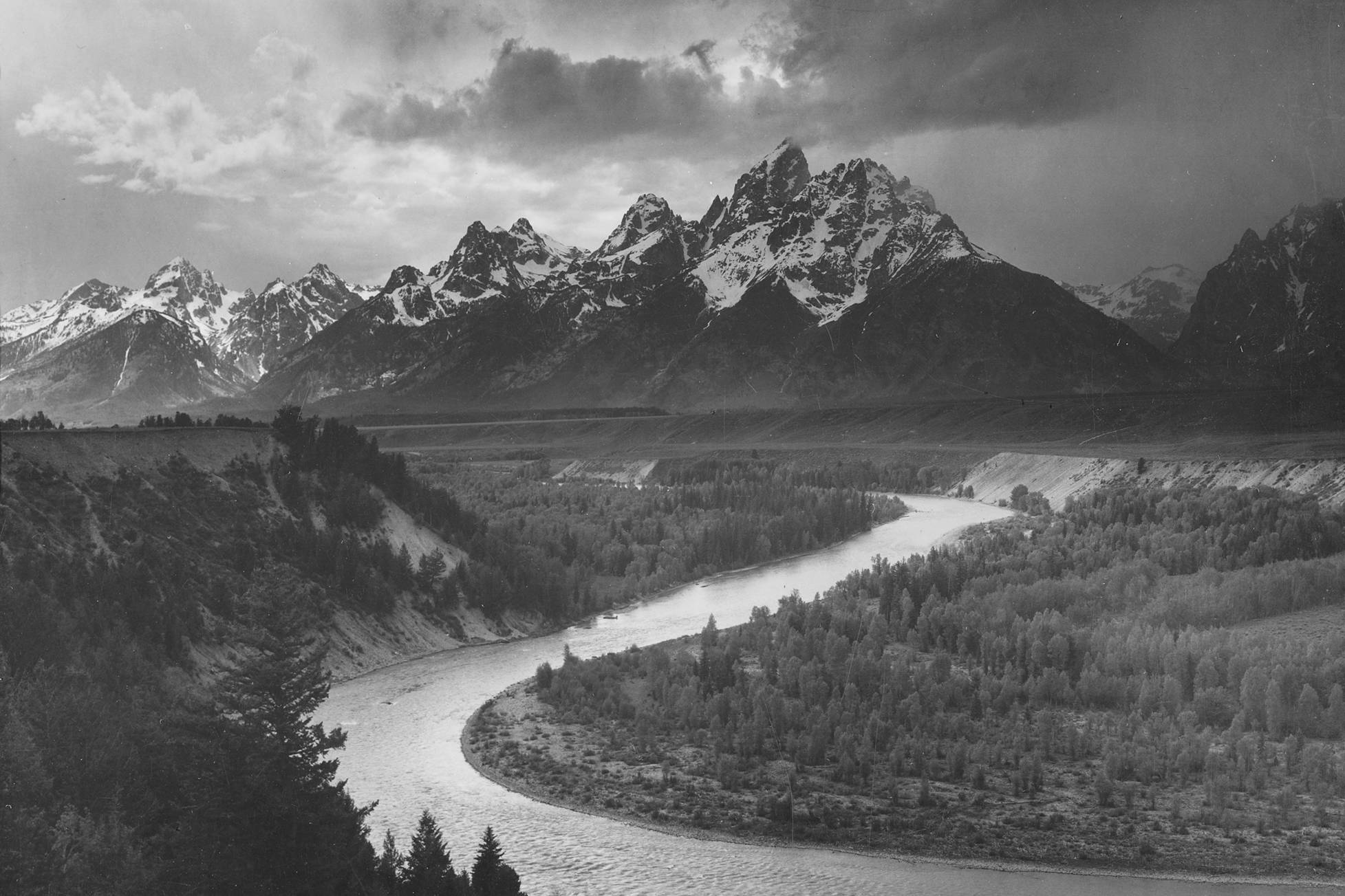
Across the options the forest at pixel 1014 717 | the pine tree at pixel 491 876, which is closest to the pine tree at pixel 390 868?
the pine tree at pixel 491 876

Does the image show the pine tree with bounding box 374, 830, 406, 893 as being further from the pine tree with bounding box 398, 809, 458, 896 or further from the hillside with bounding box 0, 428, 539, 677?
the hillside with bounding box 0, 428, 539, 677

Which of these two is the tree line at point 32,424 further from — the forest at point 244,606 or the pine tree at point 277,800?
the pine tree at point 277,800

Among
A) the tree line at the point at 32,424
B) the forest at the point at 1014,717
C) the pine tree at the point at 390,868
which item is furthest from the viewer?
the tree line at the point at 32,424

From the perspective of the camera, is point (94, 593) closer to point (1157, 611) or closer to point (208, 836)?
point (208, 836)

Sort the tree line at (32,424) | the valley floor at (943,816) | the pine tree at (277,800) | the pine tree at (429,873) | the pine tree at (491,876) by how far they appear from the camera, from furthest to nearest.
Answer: the tree line at (32,424) < the valley floor at (943,816) < the pine tree at (491,876) < the pine tree at (429,873) < the pine tree at (277,800)

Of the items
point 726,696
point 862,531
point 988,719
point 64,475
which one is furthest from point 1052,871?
point 862,531

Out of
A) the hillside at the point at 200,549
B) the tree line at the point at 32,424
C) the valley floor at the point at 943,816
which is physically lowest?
the valley floor at the point at 943,816
